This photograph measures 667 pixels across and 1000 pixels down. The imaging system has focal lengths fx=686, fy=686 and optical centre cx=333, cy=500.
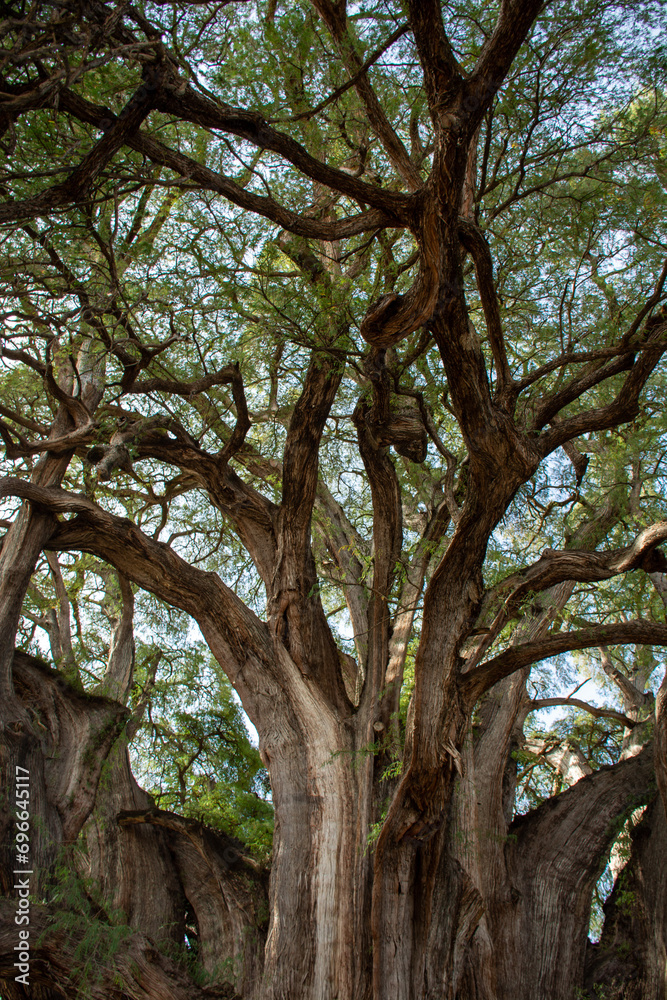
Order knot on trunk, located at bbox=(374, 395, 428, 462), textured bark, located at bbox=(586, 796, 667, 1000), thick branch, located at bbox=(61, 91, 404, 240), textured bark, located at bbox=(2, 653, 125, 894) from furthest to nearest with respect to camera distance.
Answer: knot on trunk, located at bbox=(374, 395, 428, 462) → textured bark, located at bbox=(586, 796, 667, 1000) → textured bark, located at bbox=(2, 653, 125, 894) → thick branch, located at bbox=(61, 91, 404, 240)

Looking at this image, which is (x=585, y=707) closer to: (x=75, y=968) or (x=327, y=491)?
(x=327, y=491)

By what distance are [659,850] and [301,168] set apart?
494 cm

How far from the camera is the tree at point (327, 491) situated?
3715 millimetres

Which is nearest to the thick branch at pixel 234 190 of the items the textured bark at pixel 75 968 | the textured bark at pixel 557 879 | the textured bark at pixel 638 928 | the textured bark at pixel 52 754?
the textured bark at pixel 52 754

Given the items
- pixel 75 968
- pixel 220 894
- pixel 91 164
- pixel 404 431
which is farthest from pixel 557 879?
pixel 91 164

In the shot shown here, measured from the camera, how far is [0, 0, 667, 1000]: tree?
12.2ft

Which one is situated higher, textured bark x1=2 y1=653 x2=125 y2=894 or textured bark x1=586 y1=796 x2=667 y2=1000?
textured bark x1=2 y1=653 x2=125 y2=894

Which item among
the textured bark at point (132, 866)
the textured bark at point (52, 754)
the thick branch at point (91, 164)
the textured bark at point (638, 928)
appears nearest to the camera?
the thick branch at point (91, 164)

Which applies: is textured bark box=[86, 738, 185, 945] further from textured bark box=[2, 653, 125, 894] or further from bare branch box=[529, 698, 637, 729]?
bare branch box=[529, 698, 637, 729]

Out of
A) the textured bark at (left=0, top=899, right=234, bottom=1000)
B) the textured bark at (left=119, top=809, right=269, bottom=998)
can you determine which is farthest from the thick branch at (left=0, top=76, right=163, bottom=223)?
the textured bark at (left=119, top=809, right=269, bottom=998)

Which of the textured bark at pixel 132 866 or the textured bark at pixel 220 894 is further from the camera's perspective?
the textured bark at pixel 132 866

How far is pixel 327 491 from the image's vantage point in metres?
6.38

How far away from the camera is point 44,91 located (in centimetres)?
302

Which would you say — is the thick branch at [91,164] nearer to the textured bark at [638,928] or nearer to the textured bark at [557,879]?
the textured bark at [557,879]
